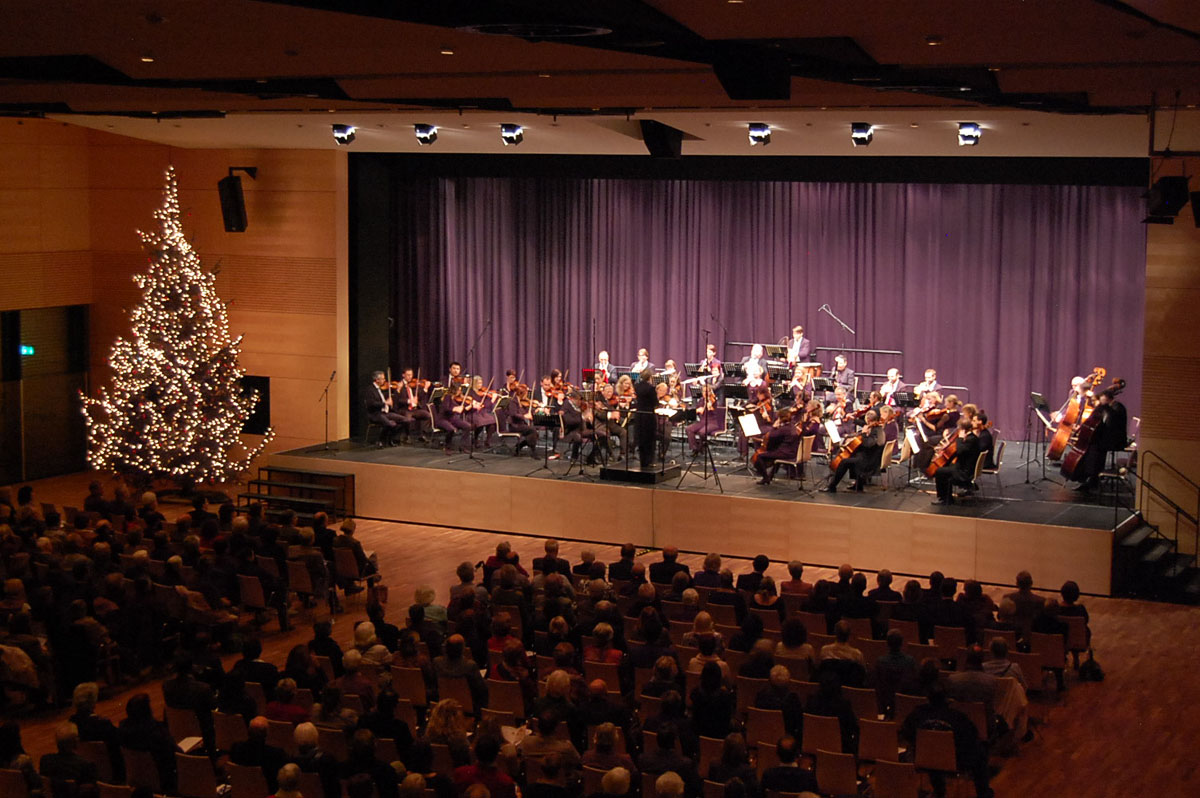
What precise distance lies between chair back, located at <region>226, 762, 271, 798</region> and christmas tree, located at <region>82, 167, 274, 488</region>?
439 inches

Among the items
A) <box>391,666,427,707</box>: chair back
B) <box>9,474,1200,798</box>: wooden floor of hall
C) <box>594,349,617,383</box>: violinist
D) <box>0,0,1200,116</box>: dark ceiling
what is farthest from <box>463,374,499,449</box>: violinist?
<box>391,666,427,707</box>: chair back

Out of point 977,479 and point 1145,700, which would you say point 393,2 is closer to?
Answer: point 1145,700

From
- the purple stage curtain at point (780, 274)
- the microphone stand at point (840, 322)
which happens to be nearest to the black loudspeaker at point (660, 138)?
the purple stage curtain at point (780, 274)

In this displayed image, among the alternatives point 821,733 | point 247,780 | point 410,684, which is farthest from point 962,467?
point 247,780

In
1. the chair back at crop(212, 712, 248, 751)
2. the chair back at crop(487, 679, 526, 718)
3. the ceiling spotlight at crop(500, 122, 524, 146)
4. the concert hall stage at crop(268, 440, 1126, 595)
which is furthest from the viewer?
the ceiling spotlight at crop(500, 122, 524, 146)

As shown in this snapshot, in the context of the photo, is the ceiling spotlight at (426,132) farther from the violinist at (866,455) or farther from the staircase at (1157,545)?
the staircase at (1157,545)

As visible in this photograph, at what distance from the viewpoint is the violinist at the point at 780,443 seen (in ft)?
52.9

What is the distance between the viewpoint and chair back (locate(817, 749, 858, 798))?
26.5 feet

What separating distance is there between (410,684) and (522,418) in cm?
894

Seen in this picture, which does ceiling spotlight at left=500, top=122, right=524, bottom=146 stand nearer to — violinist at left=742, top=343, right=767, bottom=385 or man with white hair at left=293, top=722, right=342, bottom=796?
violinist at left=742, top=343, right=767, bottom=385

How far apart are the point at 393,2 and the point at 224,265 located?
45.4 feet

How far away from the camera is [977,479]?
16.1 m

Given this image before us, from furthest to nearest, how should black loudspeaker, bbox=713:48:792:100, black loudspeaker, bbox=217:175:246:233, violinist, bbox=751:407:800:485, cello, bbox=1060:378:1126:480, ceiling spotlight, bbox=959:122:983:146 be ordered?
black loudspeaker, bbox=217:175:246:233 → violinist, bbox=751:407:800:485 → cello, bbox=1060:378:1126:480 → ceiling spotlight, bbox=959:122:983:146 → black loudspeaker, bbox=713:48:792:100

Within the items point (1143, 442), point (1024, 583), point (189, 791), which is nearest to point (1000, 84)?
point (1024, 583)
